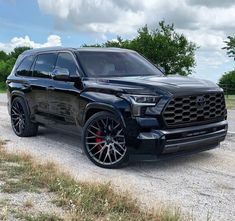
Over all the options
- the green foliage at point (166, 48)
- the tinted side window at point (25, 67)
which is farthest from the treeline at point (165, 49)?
the tinted side window at point (25, 67)

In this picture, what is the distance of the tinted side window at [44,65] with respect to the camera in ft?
25.6

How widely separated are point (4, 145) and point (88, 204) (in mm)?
3872

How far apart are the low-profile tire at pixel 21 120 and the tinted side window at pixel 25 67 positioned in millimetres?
535

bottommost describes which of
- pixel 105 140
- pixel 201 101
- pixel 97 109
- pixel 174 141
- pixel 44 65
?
pixel 105 140

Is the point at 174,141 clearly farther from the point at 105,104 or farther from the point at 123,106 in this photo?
the point at 105,104

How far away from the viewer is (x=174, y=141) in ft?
19.0

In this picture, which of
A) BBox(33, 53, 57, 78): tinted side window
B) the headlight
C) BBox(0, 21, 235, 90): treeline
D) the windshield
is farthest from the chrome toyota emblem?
BBox(0, 21, 235, 90): treeline

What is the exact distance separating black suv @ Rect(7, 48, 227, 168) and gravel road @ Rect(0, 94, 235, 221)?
0.92 ft

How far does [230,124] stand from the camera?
34.7ft

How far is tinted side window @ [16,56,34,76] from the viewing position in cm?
865

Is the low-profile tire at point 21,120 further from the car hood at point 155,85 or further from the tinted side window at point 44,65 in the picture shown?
the car hood at point 155,85

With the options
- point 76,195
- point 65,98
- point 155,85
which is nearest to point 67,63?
point 65,98

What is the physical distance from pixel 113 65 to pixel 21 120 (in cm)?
258

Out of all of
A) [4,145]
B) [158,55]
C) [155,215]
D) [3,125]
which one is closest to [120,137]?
[155,215]
